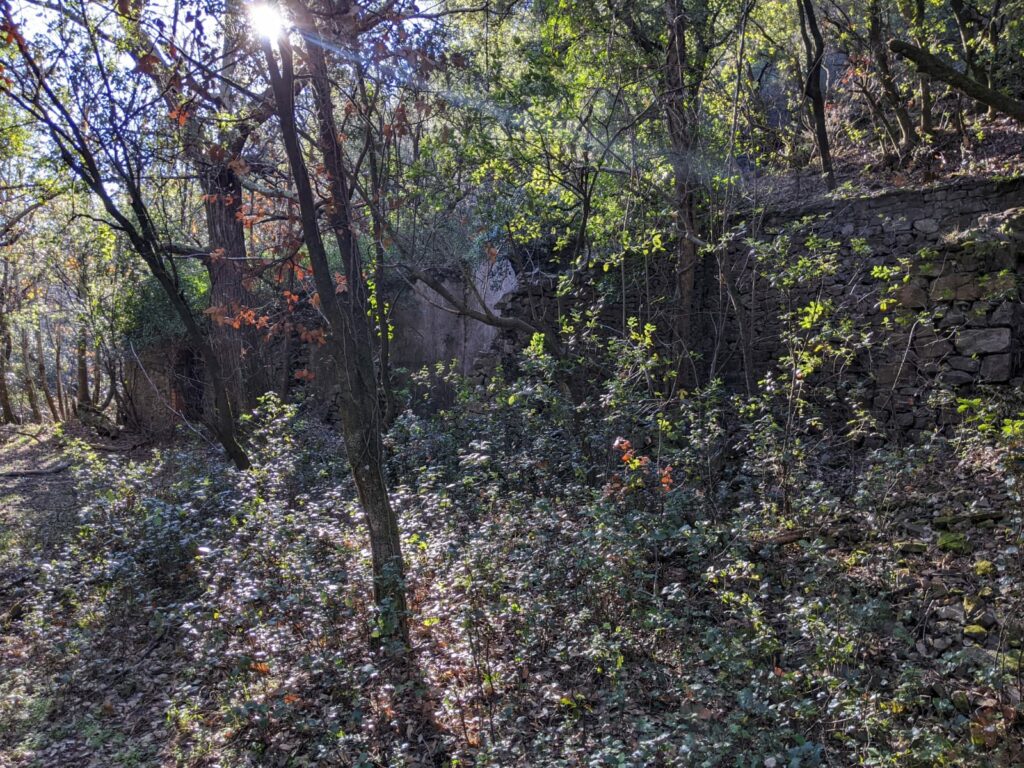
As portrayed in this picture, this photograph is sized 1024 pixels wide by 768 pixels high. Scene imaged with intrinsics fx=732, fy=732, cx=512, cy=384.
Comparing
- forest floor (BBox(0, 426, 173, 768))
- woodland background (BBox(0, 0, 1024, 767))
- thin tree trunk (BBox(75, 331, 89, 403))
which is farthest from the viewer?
thin tree trunk (BBox(75, 331, 89, 403))

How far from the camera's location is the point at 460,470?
703 centimetres

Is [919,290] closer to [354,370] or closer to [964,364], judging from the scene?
[964,364]

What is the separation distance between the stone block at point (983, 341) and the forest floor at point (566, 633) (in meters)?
1.56

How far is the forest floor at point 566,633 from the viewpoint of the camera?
10.6 feet

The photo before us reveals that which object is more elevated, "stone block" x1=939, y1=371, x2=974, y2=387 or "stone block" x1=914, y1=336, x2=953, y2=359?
"stone block" x1=914, y1=336, x2=953, y2=359

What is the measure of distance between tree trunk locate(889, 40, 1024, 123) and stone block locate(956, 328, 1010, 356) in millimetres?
1826

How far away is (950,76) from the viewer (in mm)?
5449

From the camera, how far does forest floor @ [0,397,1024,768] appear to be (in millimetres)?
3223

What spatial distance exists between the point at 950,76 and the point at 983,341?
236 centimetres

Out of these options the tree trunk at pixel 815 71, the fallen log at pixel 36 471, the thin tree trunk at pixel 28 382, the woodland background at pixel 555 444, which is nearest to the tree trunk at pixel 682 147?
A: the woodland background at pixel 555 444

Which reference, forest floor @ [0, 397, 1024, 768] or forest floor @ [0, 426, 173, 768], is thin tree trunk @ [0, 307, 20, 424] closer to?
forest floor @ [0, 426, 173, 768]

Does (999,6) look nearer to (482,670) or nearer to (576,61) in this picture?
(576,61)

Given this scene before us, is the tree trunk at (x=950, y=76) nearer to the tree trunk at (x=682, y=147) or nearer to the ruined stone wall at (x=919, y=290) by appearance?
the ruined stone wall at (x=919, y=290)

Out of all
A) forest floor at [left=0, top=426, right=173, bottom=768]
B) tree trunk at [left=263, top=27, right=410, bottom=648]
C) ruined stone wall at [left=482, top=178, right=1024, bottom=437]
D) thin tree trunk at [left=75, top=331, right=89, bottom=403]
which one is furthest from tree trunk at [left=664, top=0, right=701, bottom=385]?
thin tree trunk at [left=75, top=331, right=89, bottom=403]
